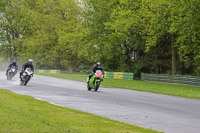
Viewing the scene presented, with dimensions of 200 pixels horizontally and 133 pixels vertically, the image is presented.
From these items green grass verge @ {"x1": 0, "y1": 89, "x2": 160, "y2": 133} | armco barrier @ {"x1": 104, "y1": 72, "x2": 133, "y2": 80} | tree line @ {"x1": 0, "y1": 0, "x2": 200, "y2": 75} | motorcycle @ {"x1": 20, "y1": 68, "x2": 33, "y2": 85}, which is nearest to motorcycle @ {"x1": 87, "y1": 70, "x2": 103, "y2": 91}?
motorcycle @ {"x1": 20, "y1": 68, "x2": 33, "y2": 85}

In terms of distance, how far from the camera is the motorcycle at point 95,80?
22016mm

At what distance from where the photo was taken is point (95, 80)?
22.4 m

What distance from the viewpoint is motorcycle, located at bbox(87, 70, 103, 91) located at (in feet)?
72.2

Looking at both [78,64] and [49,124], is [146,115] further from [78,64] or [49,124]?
[78,64]

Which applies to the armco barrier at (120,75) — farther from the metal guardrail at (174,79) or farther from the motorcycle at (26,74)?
the motorcycle at (26,74)

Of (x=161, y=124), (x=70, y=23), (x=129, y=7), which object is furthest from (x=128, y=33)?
(x=161, y=124)

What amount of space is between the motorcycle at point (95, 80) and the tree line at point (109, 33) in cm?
1360

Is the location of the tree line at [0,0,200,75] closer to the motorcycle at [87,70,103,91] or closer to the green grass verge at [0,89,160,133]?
the motorcycle at [87,70,103,91]

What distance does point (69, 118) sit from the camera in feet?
30.1

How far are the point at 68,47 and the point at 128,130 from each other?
6152cm

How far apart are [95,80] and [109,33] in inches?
1134

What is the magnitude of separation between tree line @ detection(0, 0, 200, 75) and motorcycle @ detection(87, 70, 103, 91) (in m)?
13.6

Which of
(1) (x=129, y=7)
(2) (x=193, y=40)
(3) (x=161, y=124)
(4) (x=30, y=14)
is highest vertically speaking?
(4) (x=30, y=14)

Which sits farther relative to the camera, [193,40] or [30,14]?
[30,14]
